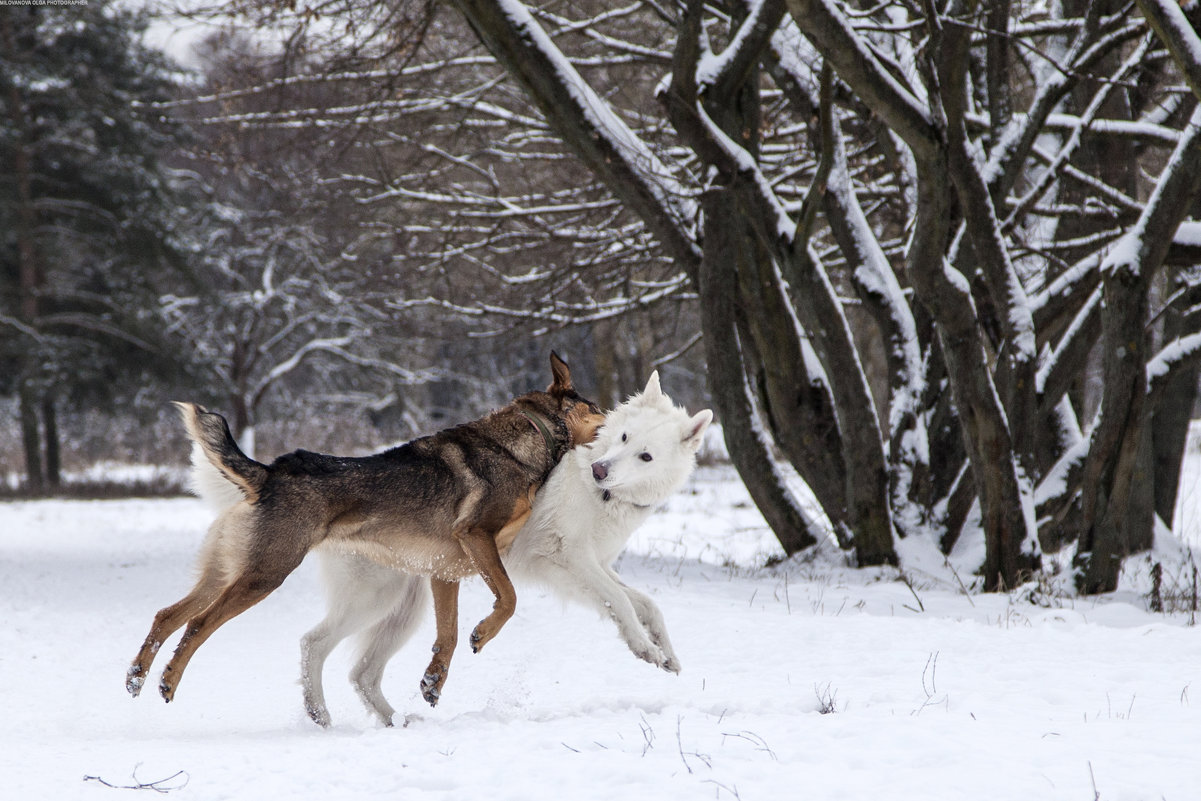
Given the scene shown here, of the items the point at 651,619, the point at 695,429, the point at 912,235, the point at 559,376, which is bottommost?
the point at 651,619

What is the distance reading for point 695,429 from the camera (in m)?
5.26

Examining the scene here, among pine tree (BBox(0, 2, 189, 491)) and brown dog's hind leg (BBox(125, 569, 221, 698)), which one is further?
pine tree (BBox(0, 2, 189, 491))

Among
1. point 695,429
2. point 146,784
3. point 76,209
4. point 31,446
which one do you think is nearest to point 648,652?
point 695,429

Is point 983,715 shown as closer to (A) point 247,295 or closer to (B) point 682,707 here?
(B) point 682,707

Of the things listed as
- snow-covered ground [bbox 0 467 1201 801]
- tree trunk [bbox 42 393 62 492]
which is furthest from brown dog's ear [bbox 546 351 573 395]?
tree trunk [bbox 42 393 62 492]

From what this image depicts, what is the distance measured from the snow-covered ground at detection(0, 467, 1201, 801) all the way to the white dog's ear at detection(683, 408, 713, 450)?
3.72 ft

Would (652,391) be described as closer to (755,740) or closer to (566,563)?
(566,563)

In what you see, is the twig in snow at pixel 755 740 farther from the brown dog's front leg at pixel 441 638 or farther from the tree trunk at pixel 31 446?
the tree trunk at pixel 31 446

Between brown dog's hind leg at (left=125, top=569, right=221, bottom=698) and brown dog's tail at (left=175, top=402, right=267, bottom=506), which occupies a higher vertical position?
brown dog's tail at (left=175, top=402, right=267, bottom=506)

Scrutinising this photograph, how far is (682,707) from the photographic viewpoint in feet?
13.3

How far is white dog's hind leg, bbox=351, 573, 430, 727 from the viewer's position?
195 inches

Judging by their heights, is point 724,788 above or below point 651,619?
above

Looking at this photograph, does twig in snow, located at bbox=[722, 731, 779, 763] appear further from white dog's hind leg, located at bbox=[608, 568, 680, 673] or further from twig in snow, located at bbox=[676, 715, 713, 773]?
white dog's hind leg, located at bbox=[608, 568, 680, 673]

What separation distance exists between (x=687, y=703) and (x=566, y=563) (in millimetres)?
1034
